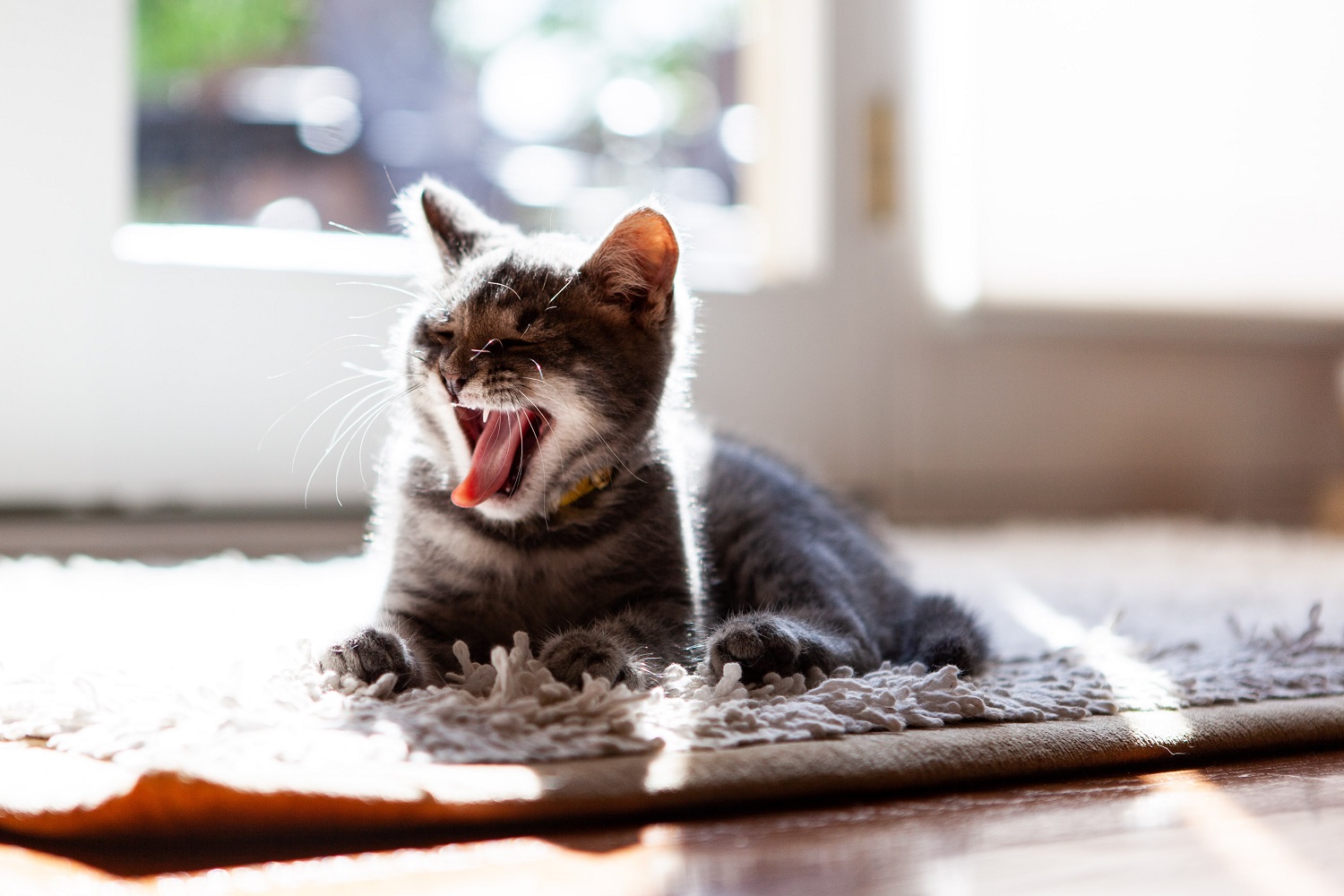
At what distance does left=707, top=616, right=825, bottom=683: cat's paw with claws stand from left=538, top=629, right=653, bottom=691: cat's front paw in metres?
0.06

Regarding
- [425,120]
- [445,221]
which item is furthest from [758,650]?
[425,120]

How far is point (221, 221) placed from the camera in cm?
191

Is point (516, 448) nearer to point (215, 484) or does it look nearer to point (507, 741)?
point (507, 741)

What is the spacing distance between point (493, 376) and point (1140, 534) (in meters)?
1.53

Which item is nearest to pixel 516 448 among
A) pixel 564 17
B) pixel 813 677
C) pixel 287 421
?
pixel 813 677

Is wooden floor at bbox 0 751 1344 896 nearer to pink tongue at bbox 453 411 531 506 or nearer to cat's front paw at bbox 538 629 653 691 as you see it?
cat's front paw at bbox 538 629 653 691

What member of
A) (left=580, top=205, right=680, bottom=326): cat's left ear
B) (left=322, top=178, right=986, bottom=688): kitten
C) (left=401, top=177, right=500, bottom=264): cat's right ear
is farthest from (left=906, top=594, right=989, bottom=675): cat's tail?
(left=401, top=177, right=500, bottom=264): cat's right ear

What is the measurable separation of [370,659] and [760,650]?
0.93 ft

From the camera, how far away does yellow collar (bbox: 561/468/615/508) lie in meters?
0.94

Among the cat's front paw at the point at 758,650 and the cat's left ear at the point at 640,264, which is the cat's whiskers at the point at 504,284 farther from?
the cat's front paw at the point at 758,650

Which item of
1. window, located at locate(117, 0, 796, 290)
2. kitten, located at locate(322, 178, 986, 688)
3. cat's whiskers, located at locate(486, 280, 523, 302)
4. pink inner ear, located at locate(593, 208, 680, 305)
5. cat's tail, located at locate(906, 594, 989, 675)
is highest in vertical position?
window, located at locate(117, 0, 796, 290)

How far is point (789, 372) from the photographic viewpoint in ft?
7.23

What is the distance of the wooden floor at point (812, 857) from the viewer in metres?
0.52

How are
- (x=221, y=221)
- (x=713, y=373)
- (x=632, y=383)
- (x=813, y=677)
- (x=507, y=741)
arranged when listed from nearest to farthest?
(x=507, y=741), (x=813, y=677), (x=632, y=383), (x=221, y=221), (x=713, y=373)
